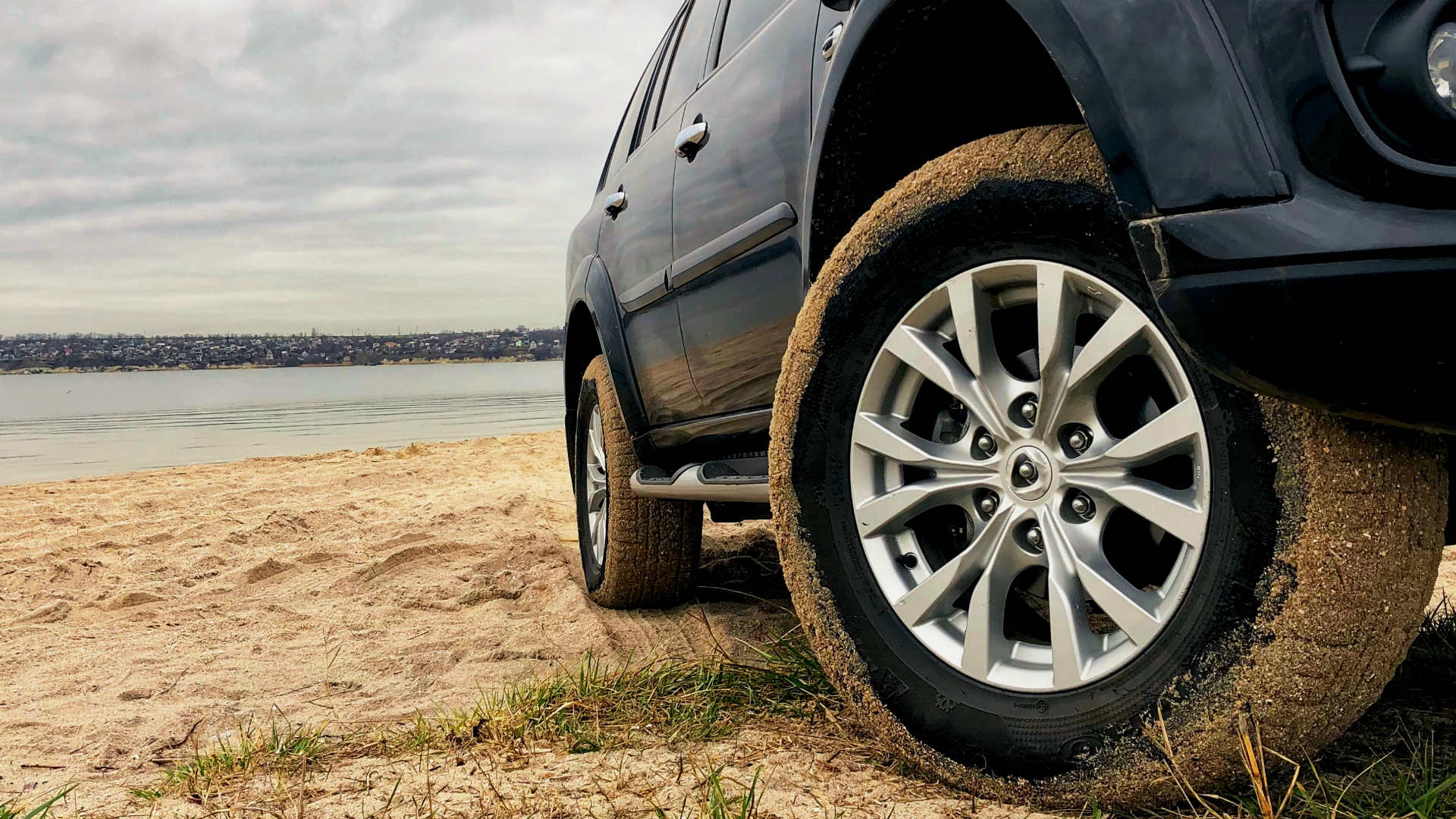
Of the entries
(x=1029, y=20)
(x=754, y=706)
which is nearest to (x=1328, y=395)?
(x=1029, y=20)

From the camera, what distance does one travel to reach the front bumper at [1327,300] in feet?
3.72

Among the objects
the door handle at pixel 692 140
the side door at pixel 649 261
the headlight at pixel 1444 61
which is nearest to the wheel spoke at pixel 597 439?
the side door at pixel 649 261

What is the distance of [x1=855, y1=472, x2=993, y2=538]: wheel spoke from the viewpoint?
1726 millimetres

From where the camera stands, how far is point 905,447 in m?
1.77

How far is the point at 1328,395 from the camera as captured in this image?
1218 millimetres

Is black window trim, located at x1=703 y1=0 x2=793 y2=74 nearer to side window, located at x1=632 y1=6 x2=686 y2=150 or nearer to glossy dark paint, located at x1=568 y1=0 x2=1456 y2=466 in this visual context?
side window, located at x1=632 y1=6 x2=686 y2=150

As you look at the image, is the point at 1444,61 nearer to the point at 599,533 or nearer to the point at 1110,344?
the point at 1110,344

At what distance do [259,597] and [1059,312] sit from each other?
377cm

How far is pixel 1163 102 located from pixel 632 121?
10.8 feet

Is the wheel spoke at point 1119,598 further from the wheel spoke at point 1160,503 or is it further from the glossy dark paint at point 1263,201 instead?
the glossy dark paint at point 1263,201

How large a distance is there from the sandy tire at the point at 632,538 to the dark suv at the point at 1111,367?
123 centimetres

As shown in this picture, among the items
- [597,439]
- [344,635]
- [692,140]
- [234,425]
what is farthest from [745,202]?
[234,425]

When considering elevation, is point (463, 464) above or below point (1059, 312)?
below

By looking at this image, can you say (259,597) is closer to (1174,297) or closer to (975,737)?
(975,737)
